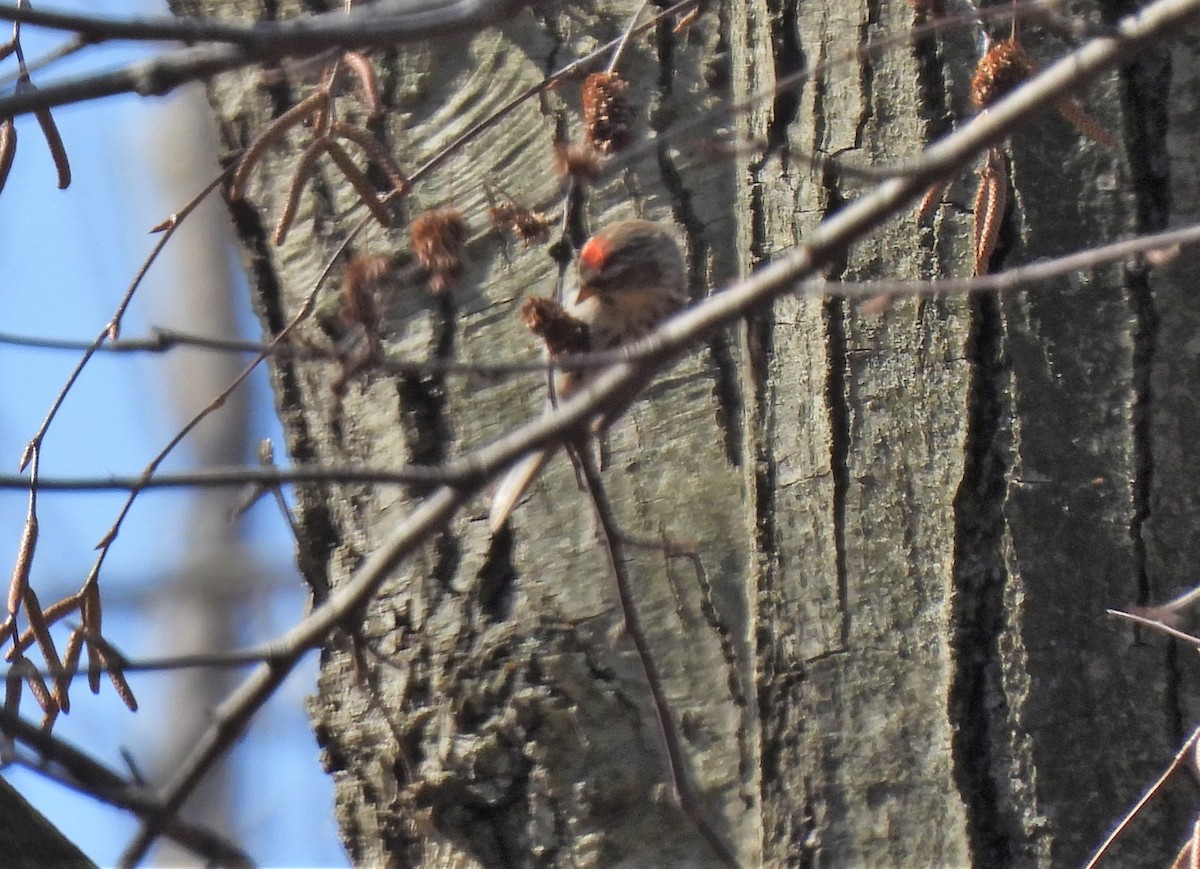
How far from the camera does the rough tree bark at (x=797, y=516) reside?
6.32ft

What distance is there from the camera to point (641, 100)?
7.75ft

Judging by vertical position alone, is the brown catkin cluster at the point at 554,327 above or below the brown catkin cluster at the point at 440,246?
below

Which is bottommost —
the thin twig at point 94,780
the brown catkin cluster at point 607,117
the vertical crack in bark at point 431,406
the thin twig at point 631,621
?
the thin twig at point 94,780

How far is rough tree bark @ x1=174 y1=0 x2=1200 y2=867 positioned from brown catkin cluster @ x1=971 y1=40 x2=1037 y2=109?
0.30m

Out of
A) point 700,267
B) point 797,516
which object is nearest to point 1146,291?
point 797,516

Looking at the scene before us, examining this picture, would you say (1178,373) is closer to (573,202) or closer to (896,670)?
(896,670)

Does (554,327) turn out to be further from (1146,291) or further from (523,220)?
(1146,291)

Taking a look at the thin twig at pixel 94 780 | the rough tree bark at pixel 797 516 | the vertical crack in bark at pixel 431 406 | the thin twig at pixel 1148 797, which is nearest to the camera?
the thin twig at pixel 94 780

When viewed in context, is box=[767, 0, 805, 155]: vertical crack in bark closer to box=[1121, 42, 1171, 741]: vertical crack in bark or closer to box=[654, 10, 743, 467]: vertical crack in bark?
box=[654, 10, 743, 467]: vertical crack in bark

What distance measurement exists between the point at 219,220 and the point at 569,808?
965 centimetres

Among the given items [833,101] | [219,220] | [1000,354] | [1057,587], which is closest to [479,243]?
[833,101]

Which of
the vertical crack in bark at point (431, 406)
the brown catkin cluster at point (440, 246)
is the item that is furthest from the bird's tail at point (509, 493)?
the brown catkin cluster at point (440, 246)

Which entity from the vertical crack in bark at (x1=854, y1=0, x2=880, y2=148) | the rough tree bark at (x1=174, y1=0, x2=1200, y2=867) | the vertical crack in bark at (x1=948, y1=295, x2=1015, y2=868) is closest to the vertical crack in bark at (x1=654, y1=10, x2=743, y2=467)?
the rough tree bark at (x1=174, y1=0, x2=1200, y2=867)

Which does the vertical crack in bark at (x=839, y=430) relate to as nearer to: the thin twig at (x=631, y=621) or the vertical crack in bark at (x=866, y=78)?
the vertical crack in bark at (x=866, y=78)
